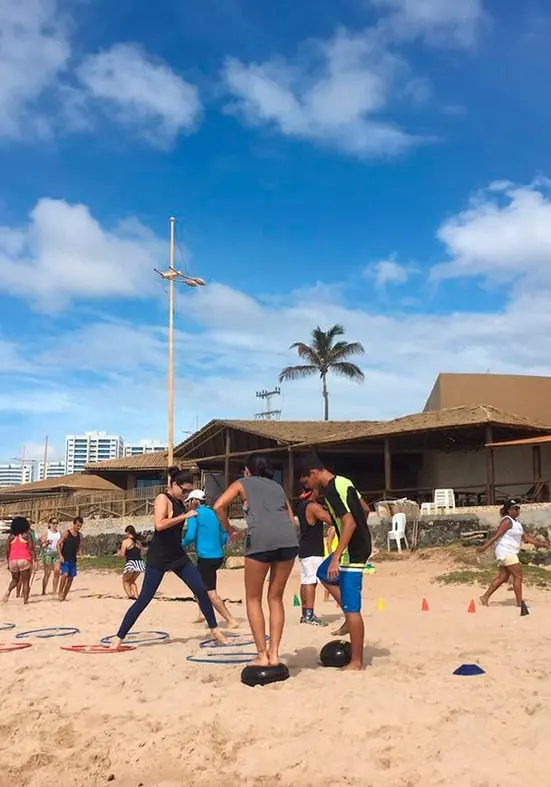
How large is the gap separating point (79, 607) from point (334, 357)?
34958 millimetres

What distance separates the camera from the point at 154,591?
22.1ft

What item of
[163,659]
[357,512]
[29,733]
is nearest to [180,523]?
[163,659]

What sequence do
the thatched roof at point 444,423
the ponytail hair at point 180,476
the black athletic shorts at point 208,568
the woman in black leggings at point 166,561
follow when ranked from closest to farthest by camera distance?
the woman in black leggings at point 166,561
the ponytail hair at point 180,476
the black athletic shorts at point 208,568
the thatched roof at point 444,423

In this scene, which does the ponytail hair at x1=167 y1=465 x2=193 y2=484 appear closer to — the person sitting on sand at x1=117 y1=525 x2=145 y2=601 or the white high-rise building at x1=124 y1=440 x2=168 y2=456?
the person sitting on sand at x1=117 y1=525 x2=145 y2=601

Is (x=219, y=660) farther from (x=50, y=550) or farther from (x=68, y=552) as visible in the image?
(x=50, y=550)

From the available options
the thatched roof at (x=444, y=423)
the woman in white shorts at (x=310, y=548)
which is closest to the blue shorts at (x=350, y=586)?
the woman in white shorts at (x=310, y=548)

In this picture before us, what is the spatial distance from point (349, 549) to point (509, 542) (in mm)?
4636

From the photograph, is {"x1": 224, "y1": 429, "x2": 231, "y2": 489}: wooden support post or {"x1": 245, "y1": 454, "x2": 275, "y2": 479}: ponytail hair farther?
{"x1": 224, "y1": 429, "x2": 231, "y2": 489}: wooden support post

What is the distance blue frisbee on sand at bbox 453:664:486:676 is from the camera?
17.3 ft

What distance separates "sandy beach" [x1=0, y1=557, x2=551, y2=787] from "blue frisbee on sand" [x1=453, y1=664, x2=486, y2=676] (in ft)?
0.25

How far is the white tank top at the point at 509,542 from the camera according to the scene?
958 cm

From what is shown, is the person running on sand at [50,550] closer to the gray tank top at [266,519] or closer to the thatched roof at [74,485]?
the gray tank top at [266,519]

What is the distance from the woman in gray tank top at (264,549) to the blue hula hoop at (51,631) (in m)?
3.36

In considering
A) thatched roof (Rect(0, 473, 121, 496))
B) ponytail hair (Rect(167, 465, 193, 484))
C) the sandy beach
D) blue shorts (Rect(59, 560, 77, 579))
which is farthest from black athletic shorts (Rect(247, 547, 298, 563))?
thatched roof (Rect(0, 473, 121, 496))
